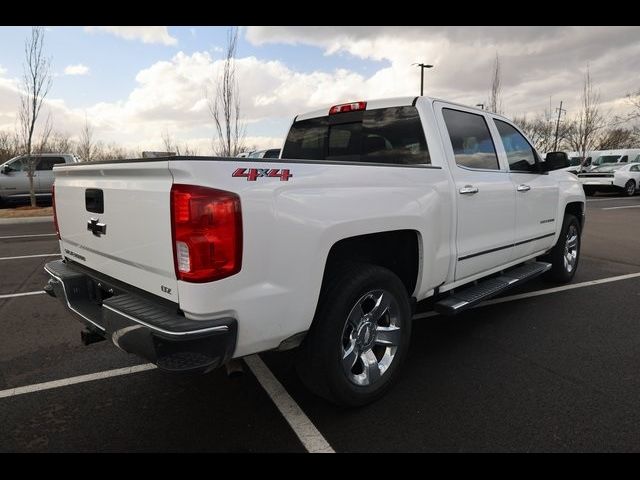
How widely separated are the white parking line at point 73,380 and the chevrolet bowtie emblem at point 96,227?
1.20 m

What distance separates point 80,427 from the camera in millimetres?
2586

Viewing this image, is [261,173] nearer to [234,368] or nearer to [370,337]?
[234,368]

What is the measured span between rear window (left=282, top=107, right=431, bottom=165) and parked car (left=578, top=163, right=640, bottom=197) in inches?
819

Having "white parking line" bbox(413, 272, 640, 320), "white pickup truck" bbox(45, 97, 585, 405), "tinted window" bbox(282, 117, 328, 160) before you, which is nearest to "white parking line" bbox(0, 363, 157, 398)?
"white pickup truck" bbox(45, 97, 585, 405)

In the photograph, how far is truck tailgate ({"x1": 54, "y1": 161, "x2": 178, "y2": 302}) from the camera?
2.14 m

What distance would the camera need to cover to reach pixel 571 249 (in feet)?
18.5

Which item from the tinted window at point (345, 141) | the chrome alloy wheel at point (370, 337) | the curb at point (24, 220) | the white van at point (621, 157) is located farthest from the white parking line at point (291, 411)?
the white van at point (621, 157)

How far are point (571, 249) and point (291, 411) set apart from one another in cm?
460

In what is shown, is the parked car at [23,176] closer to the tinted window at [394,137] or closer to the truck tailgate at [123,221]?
the truck tailgate at [123,221]

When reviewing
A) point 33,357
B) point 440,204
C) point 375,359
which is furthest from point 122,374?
point 440,204

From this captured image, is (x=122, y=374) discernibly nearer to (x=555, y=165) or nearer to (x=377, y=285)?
(x=377, y=285)

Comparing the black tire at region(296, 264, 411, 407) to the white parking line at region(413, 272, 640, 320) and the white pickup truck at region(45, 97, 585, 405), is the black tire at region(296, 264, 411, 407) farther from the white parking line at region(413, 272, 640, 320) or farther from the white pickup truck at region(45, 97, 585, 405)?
the white parking line at region(413, 272, 640, 320)

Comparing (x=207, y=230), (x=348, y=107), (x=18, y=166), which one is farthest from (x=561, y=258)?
(x=18, y=166)

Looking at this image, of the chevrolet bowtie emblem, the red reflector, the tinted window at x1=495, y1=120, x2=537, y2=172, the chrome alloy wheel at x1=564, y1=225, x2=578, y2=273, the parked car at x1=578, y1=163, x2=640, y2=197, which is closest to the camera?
the chevrolet bowtie emblem
